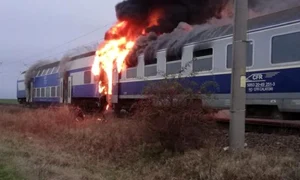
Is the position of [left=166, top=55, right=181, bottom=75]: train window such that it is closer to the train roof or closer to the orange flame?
the train roof

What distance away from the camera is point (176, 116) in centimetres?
923

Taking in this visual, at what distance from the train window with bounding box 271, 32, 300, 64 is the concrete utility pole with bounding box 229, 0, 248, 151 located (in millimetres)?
3246

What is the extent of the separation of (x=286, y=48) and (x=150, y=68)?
6.75m

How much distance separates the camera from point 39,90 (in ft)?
117

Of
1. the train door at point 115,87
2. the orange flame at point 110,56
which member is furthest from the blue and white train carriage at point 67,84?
the train door at point 115,87

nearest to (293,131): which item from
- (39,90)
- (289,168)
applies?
(289,168)

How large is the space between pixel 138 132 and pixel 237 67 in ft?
10.2

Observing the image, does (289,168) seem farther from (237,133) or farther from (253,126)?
(253,126)

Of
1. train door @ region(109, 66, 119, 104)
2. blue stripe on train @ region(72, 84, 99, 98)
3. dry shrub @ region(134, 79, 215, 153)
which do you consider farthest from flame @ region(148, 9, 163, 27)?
dry shrub @ region(134, 79, 215, 153)

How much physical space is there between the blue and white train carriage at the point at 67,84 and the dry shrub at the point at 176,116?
1279 cm

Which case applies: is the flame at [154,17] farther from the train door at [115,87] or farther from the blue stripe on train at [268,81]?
the blue stripe on train at [268,81]

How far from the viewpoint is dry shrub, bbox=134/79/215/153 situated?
923 cm

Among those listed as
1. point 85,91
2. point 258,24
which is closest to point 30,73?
point 85,91

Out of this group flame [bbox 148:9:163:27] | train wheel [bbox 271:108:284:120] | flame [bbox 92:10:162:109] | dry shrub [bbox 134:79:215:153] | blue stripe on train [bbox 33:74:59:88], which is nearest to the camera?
dry shrub [bbox 134:79:215:153]
